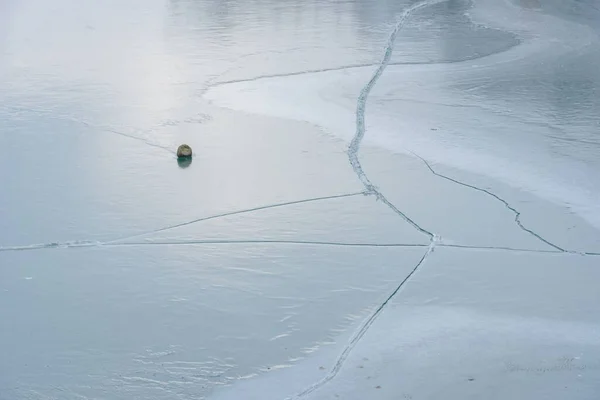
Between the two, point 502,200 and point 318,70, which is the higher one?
point 318,70

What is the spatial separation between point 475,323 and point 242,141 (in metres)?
2.61

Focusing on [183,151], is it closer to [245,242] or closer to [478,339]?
[245,242]

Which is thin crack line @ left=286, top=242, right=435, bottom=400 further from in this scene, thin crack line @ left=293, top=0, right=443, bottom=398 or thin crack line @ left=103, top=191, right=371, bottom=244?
thin crack line @ left=103, top=191, right=371, bottom=244

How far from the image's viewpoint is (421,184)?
547 centimetres

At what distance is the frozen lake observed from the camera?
11.9ft

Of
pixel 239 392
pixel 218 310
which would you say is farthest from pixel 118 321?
pixel 239 392

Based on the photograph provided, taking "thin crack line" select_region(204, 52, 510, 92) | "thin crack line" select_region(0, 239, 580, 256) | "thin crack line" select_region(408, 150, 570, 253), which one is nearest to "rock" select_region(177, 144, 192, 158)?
"thin crack line" select_region(0, 239, 580, 256)

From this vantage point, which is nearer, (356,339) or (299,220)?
(356,339)

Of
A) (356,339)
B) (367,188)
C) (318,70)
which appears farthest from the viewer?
(318,70)

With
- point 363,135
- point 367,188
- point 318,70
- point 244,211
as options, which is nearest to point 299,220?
point 244,211

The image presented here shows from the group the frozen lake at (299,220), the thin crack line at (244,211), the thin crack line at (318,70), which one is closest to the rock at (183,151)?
the frozen lake at (299,220)

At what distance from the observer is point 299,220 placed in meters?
4.94

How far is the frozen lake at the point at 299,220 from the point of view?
3615 millimetres

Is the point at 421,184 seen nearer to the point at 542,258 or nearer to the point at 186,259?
the point at 542,258
